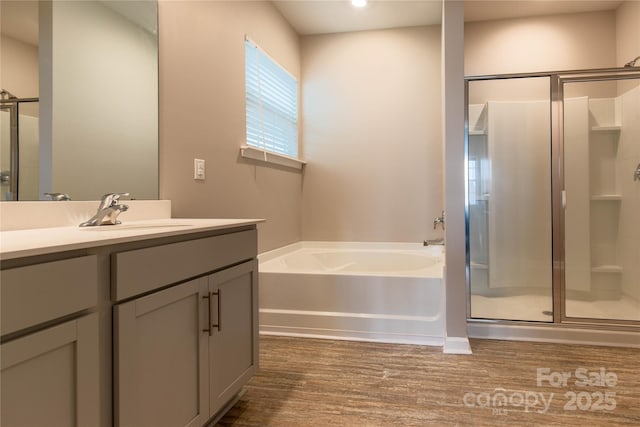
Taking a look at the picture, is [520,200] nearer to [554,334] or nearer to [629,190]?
[629,190]

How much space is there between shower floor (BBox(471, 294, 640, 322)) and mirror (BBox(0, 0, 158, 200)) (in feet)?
7.48

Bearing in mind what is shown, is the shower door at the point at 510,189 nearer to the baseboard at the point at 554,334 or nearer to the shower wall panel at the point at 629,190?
the baseboard at the point at 554,334

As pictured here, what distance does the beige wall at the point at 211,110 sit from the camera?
2055 millimetres

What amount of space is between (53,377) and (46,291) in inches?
7.3

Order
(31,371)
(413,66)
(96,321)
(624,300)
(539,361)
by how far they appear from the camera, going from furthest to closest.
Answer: (413,66) → (624,300) → (539,361) → (96,321) → (31,371)

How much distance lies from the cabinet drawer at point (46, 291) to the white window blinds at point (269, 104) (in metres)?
2.03

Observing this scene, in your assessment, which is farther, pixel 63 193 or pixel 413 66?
pixel 413 66

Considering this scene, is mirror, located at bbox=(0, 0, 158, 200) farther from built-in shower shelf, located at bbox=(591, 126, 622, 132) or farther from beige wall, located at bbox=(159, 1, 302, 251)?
built-in shower shelf, located at bbox=(591, 126, 622, 132)

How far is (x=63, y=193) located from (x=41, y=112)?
29 cm

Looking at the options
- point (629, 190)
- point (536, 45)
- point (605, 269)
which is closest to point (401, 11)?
point (536, 45)

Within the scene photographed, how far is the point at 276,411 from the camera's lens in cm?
180

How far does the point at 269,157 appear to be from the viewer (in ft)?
10.4

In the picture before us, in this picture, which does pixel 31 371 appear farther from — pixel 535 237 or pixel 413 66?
pixel 413 66

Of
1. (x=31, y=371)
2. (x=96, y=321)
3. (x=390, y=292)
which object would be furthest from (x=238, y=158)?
(x=31, y=371)
